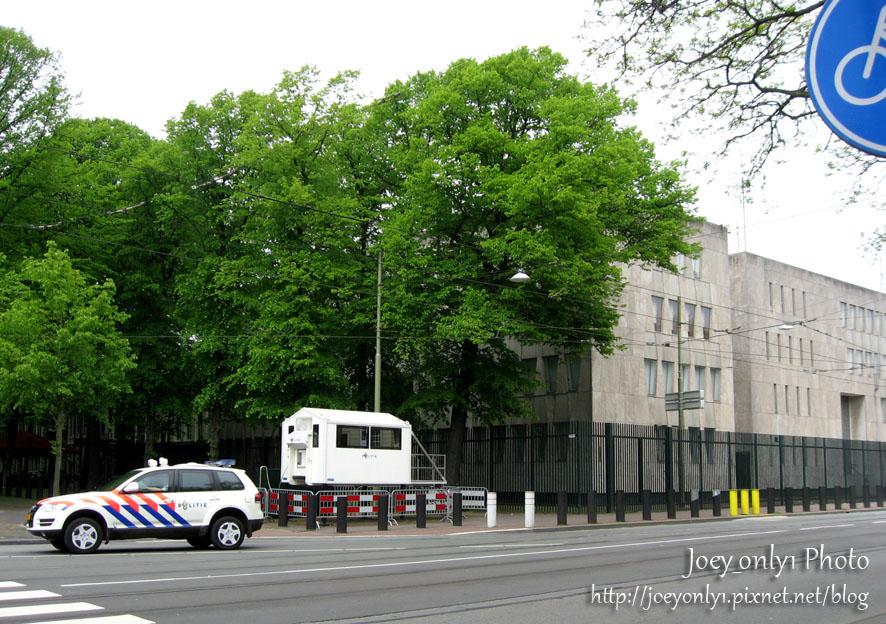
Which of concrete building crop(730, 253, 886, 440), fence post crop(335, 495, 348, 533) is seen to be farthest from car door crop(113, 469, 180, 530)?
concrete building crop(730, 253, 886, 440)

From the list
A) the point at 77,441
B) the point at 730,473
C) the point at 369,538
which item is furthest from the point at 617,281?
the point at 77,441

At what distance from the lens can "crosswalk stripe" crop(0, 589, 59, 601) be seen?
9758mm

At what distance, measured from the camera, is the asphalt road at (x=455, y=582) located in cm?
904

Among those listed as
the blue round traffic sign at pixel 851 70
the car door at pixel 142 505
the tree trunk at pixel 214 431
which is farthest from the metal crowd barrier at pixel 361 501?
the blue round traffic sign at pixel 851 70

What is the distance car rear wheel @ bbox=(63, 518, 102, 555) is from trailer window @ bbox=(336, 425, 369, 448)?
1026 cm

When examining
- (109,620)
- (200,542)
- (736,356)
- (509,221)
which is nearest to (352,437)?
(200,542)

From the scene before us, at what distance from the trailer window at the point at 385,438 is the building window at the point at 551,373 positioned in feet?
53.0

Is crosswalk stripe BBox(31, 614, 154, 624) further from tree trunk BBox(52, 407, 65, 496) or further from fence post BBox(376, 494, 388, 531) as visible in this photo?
tree trunk BBox(52, 407, 65, 496)

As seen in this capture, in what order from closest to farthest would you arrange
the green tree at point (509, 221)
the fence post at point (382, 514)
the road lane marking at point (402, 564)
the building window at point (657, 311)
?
the road lane marking at point (402, 564)
the fence post at point (382, 514)
the green tree at point (509, 221)
the building window at point (657, 311)

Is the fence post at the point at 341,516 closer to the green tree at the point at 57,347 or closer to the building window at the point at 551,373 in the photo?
the green tree at the point at 57,347

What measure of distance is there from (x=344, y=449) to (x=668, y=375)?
24.1 m

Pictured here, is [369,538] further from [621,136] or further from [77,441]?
[77,441]

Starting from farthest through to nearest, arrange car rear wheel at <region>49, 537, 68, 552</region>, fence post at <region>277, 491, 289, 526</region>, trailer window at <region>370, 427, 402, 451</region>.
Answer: trailer window at <region>370, 427, 402, 451</region>
fence post at <region>277, 491, 289, 526</region>
car rear wheel at <region>49, 537, 68, 552</region>

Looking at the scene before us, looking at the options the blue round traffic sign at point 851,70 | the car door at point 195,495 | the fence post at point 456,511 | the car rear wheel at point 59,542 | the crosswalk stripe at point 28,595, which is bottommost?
the fence post at point 456,511
